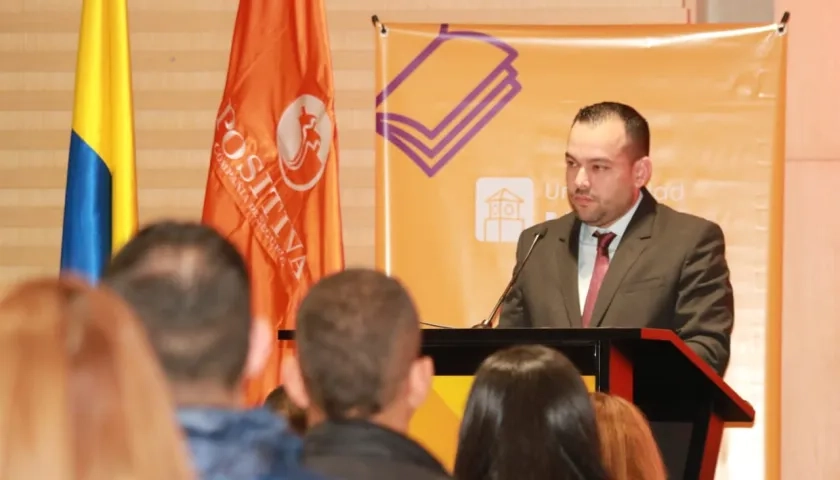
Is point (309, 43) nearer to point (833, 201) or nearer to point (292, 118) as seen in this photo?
point (292, 118)

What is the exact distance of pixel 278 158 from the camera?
538cm

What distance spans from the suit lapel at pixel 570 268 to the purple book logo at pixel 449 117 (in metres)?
0.70

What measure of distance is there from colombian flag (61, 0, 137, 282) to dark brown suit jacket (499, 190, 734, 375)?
1772mm

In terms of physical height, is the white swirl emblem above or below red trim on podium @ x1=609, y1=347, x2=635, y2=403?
above

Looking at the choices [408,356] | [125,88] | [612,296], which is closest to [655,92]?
[612,296]

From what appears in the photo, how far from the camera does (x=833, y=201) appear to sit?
5895mm

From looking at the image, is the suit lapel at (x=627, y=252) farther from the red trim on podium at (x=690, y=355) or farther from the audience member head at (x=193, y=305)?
the audience member head at (x=193, y=305)

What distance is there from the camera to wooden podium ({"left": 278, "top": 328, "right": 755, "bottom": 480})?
3.32 meters

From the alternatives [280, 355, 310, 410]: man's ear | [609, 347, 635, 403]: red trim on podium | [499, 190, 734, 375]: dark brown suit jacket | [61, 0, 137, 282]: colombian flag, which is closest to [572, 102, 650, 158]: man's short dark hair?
[499, 190, 734, 375]: dark brown suit jacket

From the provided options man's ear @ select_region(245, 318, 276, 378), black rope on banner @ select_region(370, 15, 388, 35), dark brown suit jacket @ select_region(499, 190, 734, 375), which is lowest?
dark brown suit jacket @ select_region(499, 190, 734, 375)

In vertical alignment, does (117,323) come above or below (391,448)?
above

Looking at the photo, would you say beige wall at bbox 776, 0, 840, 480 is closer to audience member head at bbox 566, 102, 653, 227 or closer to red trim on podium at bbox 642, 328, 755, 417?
audience member head at bbox 566, 102, 653, 227

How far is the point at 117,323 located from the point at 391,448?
2.52 ft

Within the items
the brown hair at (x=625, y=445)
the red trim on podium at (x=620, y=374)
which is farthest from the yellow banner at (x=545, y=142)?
the brown hair at (x=625, y=445)
